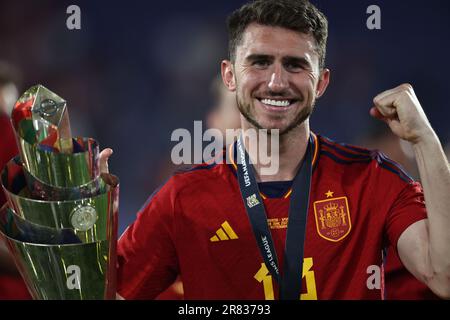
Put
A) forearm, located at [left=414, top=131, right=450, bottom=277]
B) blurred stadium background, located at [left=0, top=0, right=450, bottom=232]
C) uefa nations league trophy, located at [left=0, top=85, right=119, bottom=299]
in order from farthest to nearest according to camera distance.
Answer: blurred stadium background, located at [left=0, top=0, right=450, bottom=232]
forearm, located at [left=414, top=131, right=450, bottom=277]
uefa nations league trophy, located at [left=0, top=85, right=119, bottom=299]

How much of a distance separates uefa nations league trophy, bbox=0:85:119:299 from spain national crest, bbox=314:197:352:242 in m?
0.82

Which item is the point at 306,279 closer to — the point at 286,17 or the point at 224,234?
the point at 224,234

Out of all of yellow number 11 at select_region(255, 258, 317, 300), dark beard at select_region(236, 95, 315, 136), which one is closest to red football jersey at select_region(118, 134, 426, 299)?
yellow number 11 at select_region(255, 258, 317, 300)

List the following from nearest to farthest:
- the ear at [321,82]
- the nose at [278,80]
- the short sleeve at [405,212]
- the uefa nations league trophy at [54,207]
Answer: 1. the uefa nations league trophy at [54,207]
2. the short sleeve at [405,212]
3. the nose at [278,80]
4. the ear at [321,82]

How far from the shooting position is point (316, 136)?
6.78ft

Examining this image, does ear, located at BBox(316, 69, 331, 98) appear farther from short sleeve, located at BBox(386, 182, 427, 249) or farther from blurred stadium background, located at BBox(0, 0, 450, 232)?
blurred stadium background, located at BBox(0, 0, 450, 232)

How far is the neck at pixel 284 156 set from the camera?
78.0 inches

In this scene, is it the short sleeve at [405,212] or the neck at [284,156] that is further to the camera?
the neck at [284,156]

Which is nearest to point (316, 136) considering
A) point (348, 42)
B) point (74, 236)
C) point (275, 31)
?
point (275, 31)

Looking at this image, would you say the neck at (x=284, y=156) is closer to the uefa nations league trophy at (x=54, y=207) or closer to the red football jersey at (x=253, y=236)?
the red football jersey at (x=253, y=236)

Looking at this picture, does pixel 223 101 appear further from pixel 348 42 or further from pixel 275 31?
pixel 275 31

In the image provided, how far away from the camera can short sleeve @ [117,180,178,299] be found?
1930mm

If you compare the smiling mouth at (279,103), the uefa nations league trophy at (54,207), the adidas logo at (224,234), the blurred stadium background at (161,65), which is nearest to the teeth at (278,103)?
the smiling mouth at (279,103)

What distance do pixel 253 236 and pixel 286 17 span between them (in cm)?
69
